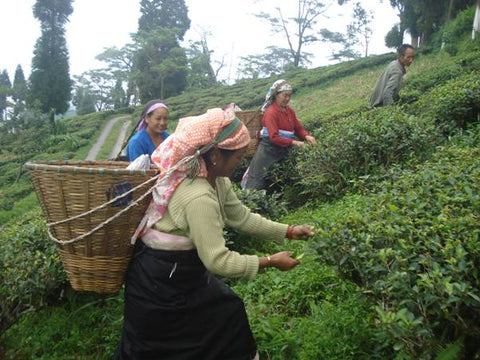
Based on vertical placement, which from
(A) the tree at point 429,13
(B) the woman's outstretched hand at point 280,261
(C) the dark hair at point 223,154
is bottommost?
(B) the woman's outstretched hand at point 280,261

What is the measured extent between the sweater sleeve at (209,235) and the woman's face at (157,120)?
7.29 feet

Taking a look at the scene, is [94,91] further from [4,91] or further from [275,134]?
[275,134]

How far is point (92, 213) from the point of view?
2064mm

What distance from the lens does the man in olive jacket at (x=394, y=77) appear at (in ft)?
18.3

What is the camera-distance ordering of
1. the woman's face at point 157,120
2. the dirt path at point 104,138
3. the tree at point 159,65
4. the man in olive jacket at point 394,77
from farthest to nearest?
the tree at point 159,65
the dirt path at point 104,138
the man in olive jacket at point 394,77
the woman's face at point 157,120

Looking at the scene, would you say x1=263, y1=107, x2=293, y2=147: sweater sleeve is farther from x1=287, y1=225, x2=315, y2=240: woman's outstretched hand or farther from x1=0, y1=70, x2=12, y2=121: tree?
x1=0, y1=70, x2=12, y2=121: tree

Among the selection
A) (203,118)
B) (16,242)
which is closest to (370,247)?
(203,118)

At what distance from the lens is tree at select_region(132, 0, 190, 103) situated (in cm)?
3688

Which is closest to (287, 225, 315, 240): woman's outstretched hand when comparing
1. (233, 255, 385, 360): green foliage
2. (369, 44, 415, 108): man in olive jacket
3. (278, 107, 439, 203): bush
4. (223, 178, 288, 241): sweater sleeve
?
(223, 178, 288, 241): sweater sleeve

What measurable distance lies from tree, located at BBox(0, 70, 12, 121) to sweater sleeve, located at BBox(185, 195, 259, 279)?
161 feet

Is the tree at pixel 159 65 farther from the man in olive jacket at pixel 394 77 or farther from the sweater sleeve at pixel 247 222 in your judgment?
the sweater sleeve at pixel 247 222

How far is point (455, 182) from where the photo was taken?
7.70 ft

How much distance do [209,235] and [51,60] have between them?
33019mm

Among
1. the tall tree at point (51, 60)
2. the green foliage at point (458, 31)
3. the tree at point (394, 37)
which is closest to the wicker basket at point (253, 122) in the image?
the green foliage at point (458, 31)
